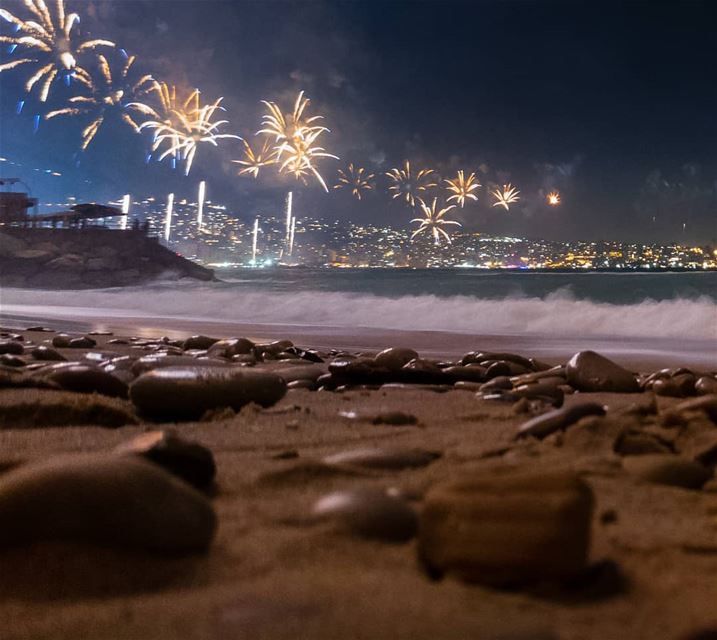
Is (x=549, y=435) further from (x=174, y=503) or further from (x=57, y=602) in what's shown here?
(x=57, y=602)

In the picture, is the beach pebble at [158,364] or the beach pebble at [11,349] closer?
the beach pebble at [158,364]

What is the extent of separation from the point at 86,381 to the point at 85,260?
109 feet

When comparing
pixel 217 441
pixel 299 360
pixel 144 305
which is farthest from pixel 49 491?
pixel 144 305

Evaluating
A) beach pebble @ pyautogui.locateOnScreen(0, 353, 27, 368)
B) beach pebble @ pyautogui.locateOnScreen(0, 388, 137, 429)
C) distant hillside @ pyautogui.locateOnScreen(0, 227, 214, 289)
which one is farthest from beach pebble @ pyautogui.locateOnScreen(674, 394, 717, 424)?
distant hillside @ pyautogui.locateOnScreen(0, 227, 214, 289)

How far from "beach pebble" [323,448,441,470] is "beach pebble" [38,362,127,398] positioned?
1.52m

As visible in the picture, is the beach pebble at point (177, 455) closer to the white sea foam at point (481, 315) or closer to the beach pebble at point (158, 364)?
the beach pebble at point (158, 364)

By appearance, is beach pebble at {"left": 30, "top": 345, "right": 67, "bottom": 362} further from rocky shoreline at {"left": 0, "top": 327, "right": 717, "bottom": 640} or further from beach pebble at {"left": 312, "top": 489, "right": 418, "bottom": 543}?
beach pebble at {"left": 312, "top": 489, "right": 418, "bottom": 543}

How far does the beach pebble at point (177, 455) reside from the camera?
4.63 feet

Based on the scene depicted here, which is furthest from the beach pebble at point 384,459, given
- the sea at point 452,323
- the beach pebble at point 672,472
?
the sea at point 452,323

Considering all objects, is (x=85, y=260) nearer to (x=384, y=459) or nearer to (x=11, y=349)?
(x=11, y=349)

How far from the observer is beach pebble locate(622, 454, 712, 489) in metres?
1.49

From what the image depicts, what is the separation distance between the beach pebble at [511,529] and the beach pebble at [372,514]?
0.49ft

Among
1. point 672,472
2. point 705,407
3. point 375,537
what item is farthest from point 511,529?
point 705,407

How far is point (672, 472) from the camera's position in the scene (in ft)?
4.96
